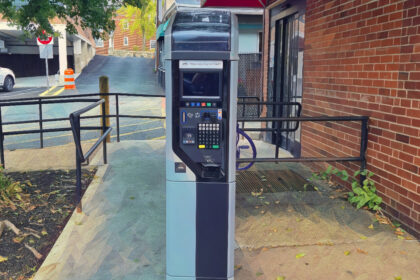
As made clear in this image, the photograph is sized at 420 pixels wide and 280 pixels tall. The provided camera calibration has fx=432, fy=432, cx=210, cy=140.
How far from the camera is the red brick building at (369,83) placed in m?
4.18

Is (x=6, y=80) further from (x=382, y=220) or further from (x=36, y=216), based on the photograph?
(x=382, y=220)

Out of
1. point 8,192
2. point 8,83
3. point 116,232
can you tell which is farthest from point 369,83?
point 8,83

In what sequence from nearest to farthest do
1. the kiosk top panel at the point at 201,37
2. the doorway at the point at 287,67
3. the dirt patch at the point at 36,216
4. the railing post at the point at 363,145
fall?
the kiosk top panel at the point at 201,37, the dirt patch at the point at 36,216, the railing post at the point at 363,145, the doorway at the point at 287,67

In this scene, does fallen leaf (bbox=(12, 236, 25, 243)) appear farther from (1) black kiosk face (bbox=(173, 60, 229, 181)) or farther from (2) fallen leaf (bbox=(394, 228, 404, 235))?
(2) fallen leaf (bbox=(394, 228, 404, 235))

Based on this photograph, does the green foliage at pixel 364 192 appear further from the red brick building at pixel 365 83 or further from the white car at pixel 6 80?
the white car at pixel 6 80

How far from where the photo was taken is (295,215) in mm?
4703

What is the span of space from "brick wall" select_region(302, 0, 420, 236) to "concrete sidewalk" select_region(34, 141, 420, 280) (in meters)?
0.52

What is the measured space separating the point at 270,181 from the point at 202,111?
339cm

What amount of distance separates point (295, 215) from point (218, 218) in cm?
195

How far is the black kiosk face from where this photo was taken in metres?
2.81

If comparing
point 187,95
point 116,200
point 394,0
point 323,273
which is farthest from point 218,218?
point 394,0

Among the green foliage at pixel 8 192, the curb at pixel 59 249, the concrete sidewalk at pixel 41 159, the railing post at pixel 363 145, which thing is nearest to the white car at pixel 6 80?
the concrete sidewalk at pixel 41 159

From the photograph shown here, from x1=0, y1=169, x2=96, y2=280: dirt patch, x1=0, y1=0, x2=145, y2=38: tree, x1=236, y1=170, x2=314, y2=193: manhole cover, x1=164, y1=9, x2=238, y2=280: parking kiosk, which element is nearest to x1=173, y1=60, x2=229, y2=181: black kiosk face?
x1=164, y1=9, x2=238, y2=280: parking kiosk

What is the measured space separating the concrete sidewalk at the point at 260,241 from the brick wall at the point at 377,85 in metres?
0.52
